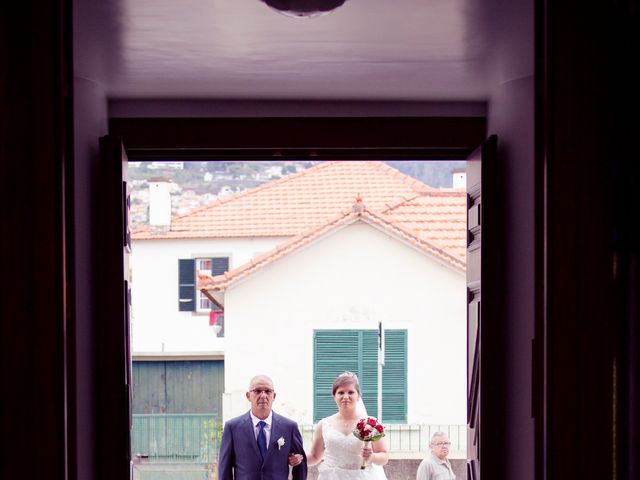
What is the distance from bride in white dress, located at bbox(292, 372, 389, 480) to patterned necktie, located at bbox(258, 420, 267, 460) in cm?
85

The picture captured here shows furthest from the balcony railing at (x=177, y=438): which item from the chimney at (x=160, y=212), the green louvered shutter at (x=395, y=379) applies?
the chimney at (x=160, y=212)

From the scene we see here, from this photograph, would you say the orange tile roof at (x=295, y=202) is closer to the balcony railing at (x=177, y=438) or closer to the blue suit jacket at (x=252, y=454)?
the balcony railing at (x=177, y=438)

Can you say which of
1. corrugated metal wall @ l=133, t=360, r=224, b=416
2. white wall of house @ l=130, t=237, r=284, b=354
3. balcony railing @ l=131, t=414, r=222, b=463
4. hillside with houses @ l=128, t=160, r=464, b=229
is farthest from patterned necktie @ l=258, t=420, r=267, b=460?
hillside with houses @ l=128, t=160, r=464, b=229

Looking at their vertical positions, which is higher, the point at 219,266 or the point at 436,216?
the point at 436,216

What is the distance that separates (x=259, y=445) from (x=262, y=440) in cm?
4

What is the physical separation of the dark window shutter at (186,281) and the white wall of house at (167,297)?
0.10 metres

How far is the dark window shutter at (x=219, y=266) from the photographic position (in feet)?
60.3

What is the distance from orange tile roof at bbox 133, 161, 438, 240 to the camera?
1775 centimetres

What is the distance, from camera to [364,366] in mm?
13969

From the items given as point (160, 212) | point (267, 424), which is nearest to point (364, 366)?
point (160, 212)
